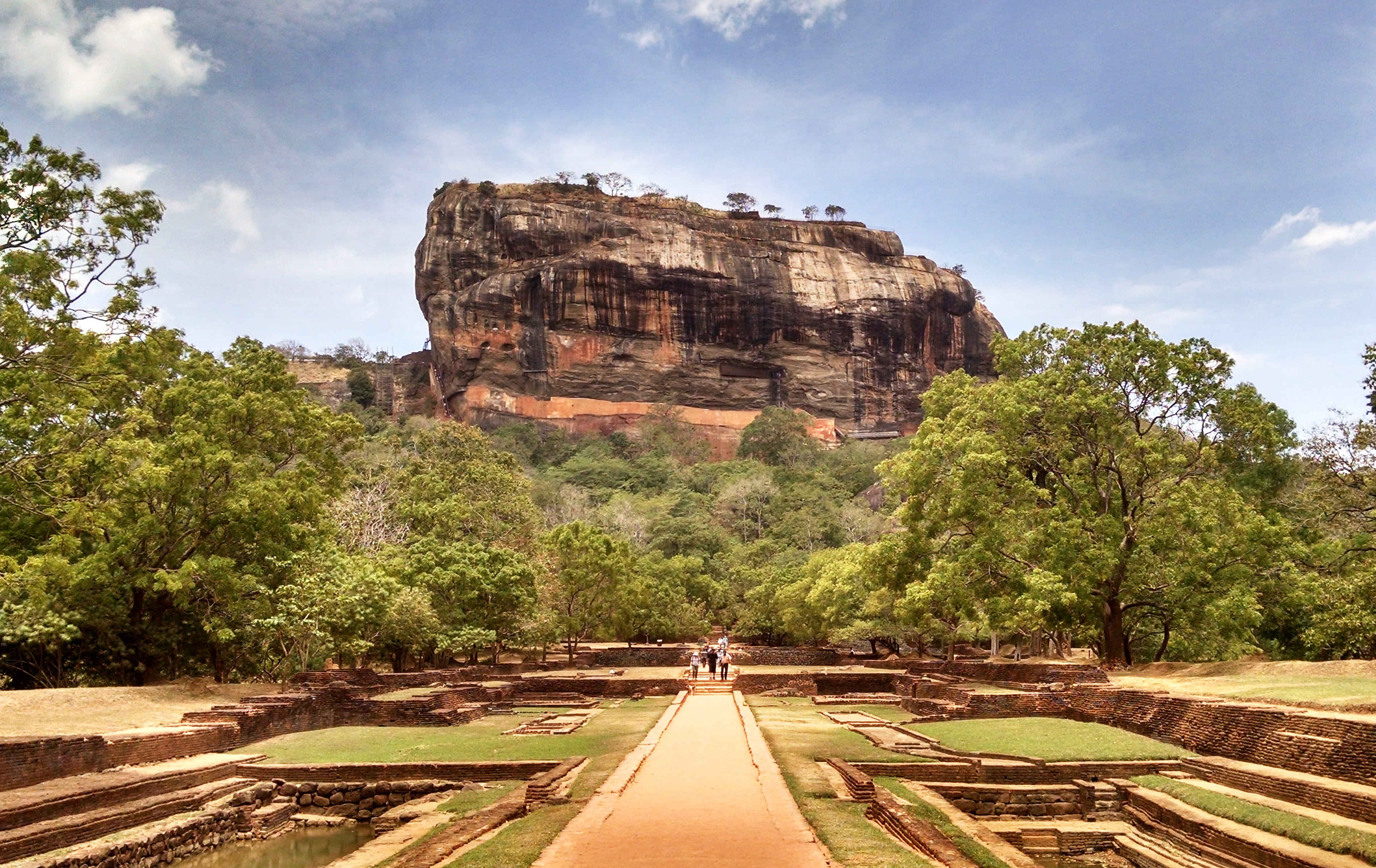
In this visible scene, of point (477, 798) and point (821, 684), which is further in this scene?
point (821, 684)

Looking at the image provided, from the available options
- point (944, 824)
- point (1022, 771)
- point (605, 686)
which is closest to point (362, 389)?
point (605, 686)

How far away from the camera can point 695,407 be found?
94.6 metres

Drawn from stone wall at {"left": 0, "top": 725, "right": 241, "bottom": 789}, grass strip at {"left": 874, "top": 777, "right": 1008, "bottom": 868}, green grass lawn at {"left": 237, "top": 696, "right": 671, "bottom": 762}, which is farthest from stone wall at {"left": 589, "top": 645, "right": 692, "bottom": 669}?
grass strip at {"left": 874, "top": 777, "right": 1008, "bottom": 868}

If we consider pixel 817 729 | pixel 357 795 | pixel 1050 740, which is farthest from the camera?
pixel 817 729

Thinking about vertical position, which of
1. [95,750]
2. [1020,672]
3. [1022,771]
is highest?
[95,750]

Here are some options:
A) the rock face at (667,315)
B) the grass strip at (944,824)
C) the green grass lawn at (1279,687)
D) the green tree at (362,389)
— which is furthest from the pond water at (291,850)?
the green tree at (362,389)

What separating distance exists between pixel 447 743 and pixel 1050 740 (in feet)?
32.0

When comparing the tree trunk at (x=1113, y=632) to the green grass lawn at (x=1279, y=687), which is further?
the tree trunk at (x=1113, y=632)

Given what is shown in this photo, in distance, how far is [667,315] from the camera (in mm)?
92062

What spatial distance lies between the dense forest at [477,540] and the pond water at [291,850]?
4.30 m

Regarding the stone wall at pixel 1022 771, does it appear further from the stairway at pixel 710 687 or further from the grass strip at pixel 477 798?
the stairway at pixel 710 687

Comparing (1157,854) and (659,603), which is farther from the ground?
(659,603)

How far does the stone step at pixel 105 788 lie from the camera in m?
10.2

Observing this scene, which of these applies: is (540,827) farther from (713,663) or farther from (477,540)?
(477,540)
